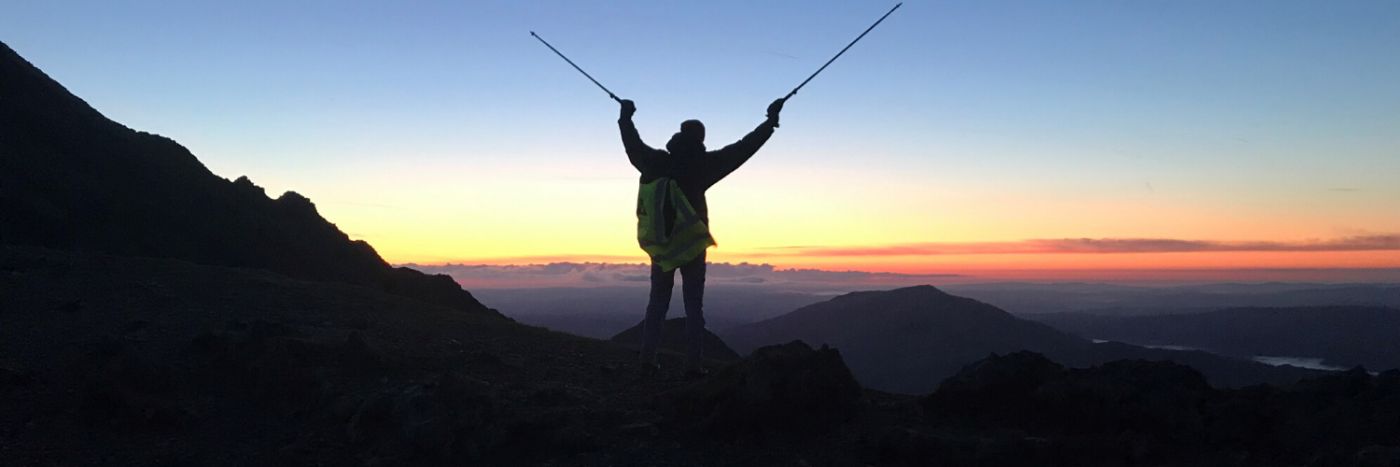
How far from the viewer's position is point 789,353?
24.7ft

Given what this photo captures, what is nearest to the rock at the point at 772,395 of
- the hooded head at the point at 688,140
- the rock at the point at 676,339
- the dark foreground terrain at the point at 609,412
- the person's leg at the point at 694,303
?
the dark foreground terrain at the point at 609,412

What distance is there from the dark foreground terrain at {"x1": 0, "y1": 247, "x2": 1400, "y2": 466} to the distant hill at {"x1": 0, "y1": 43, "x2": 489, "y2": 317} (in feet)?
29.7

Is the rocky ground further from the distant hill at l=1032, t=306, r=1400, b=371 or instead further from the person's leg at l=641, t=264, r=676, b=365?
the distant hill at l=1032, t=306, r=1400, b=371

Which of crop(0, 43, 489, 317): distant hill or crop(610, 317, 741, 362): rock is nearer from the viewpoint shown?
crop(0, 43, 489, 317): distant hill

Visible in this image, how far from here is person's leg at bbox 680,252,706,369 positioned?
8898mm

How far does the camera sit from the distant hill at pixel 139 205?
17406mm

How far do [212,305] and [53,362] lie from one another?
2978mm

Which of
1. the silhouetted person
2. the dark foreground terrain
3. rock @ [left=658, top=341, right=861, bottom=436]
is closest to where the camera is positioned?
the dark foreground terrain

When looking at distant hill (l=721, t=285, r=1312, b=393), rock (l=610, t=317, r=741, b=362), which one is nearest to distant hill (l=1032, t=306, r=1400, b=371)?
distant hill (l=721, t=285, r=1312, b=393)

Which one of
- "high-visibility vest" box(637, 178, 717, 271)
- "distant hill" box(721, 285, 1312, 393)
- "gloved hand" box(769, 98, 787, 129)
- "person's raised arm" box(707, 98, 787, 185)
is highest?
"gloved hand" box(769, 98, 787, 129)

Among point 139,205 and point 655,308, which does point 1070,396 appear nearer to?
point 655,308

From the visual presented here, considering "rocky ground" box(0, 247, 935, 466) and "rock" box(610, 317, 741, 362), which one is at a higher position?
"rocky ground" box(0, 247, 935, 466)

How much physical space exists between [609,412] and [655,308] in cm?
191

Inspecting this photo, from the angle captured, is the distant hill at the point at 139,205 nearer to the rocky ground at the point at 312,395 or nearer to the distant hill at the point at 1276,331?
the rocky ground at the point at 312,395
